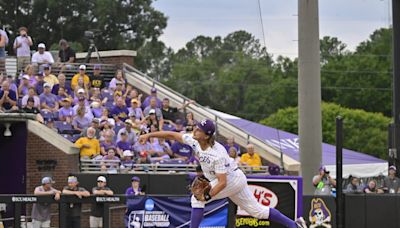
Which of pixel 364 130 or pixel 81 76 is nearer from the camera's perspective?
pixel 81 76

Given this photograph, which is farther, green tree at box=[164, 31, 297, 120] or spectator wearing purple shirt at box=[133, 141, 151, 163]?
green tree at box=[164, 31, 297, 120]

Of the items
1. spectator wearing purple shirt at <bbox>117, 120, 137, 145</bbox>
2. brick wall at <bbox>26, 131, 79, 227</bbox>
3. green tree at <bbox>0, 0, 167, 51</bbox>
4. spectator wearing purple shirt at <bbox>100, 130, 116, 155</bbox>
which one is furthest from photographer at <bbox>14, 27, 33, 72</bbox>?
green tree at <bbox>0, 0, 167, 51</bbox>

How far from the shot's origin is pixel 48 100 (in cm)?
2170

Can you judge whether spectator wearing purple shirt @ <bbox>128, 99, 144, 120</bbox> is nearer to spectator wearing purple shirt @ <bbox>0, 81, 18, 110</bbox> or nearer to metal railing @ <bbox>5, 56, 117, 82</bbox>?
metal railing @ <bbox>5, 56, 117, 82</bbox>

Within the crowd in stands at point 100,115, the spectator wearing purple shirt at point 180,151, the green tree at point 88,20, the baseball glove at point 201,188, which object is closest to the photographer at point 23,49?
the crowd in stands at point 100,115

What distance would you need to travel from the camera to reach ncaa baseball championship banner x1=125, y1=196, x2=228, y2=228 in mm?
15414

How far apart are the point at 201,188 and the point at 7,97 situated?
10.2 metres

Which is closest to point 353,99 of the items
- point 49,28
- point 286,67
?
point 286,67

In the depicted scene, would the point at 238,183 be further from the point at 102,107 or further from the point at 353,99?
the point at 353,99

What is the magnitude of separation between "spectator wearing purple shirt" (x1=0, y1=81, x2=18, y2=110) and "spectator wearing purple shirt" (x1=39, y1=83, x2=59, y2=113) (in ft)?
3.59

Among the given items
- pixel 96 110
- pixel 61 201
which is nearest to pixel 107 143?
pixel 96 110

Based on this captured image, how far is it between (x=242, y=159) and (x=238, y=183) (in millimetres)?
10205

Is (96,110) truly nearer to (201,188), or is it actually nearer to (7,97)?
(7,97)

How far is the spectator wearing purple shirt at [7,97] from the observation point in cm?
2017
